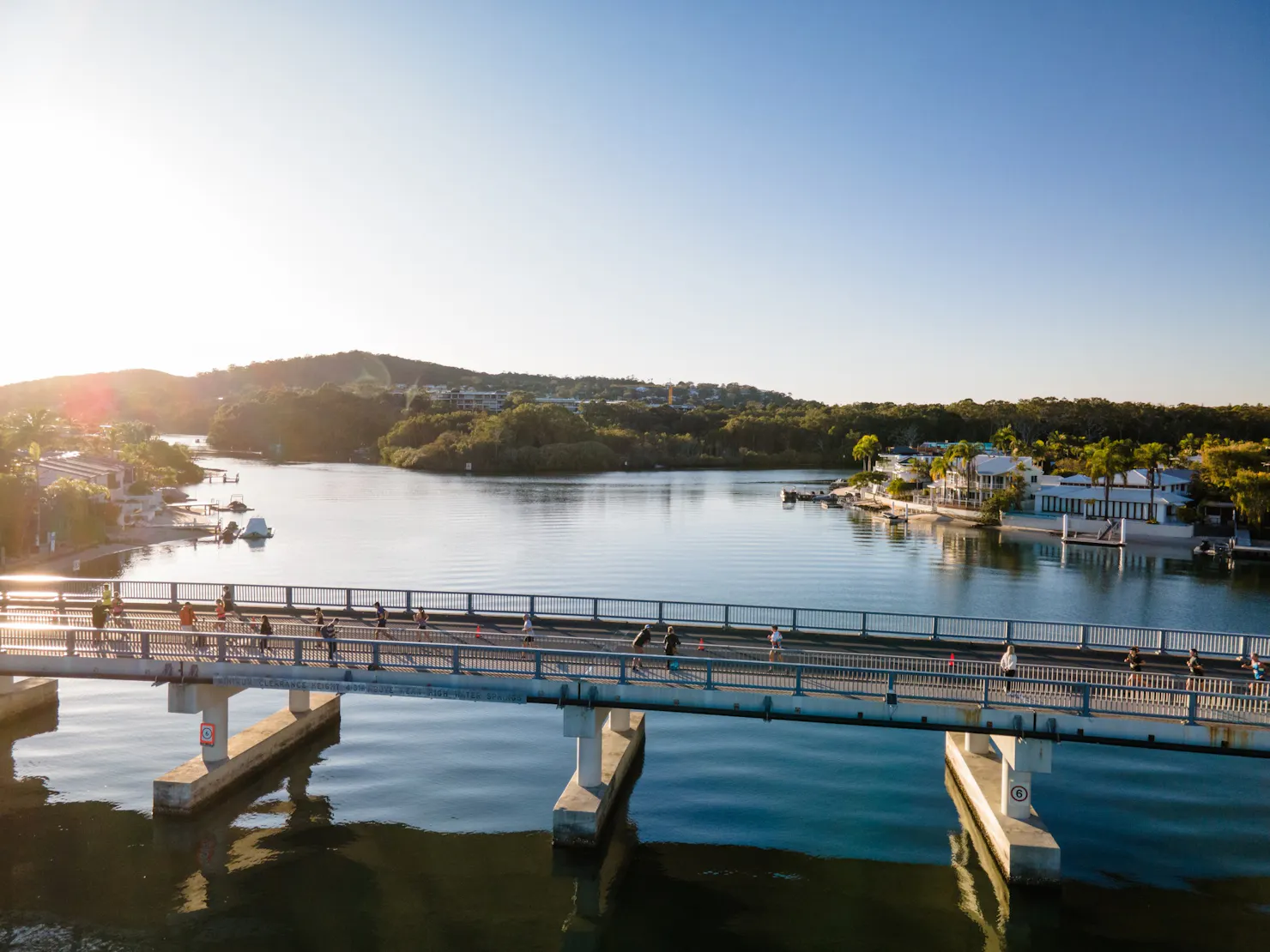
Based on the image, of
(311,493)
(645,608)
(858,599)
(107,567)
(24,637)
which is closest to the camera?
(24,637)

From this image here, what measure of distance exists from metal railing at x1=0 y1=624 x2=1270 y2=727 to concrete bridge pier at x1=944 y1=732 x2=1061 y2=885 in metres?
1.29

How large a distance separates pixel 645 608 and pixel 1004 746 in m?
31.7

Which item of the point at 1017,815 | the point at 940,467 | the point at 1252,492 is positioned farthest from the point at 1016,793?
the point at 940,467

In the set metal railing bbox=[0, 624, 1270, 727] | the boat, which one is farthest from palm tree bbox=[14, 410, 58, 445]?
metal railing bbox=[0, 624, 1270, 727]

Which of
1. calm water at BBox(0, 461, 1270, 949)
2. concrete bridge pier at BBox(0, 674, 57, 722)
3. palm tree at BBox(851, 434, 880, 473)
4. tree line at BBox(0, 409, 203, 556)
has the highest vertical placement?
palm tree at BBox(851, 434, 880, 473)

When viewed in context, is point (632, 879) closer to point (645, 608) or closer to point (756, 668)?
point (756, 668)

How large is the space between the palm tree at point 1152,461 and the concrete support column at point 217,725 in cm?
9953

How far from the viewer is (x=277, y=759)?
29234 mm

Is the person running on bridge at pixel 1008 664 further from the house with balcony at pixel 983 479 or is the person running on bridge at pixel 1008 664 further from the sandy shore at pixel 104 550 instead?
the house with balcony at pixel 983 479

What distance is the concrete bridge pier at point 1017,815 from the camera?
2156 centimetres

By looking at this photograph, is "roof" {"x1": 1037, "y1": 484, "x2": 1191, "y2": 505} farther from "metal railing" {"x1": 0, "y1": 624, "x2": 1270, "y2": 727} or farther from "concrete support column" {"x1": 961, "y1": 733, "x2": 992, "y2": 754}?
"metal railing" {"x1": 0, "y1": 624, "x2": 1270, "y2": 727}

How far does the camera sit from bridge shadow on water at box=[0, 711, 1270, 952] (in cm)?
1984

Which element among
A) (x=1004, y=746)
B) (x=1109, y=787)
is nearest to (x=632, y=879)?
(x=1004, y=746)

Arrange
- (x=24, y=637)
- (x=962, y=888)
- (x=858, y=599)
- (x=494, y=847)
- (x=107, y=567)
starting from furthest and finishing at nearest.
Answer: (x=107, y=567), (x=858, y=599), (x=24, y=637), (x=494, y=847), (x=962, y=888)
